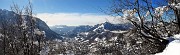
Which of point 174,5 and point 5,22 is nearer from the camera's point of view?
point 174,5

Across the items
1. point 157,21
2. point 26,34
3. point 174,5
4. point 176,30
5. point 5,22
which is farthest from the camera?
point 5,22

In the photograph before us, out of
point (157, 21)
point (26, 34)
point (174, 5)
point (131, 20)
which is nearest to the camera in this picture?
point (174, 5)

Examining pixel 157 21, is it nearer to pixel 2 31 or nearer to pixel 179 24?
pixel 179 24

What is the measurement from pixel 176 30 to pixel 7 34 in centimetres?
2425

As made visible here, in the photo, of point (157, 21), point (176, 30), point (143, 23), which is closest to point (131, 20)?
point (143, 23)

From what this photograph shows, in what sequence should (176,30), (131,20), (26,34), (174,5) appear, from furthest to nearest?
1. (26,34)
2. (176,30)
3. (131,20)
4. (174,5)

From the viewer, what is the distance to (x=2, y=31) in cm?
3378

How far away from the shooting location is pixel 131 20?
12750 mm

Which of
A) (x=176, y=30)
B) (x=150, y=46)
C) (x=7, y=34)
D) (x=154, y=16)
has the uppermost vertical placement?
(x=154, y=16)

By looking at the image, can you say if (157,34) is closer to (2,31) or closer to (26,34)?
(26,34)

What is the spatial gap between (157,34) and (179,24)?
1.24 meters

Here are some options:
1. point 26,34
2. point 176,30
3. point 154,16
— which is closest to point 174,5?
point 154,16

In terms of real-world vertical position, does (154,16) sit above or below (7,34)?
above

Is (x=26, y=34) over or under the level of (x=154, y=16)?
under
